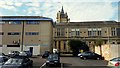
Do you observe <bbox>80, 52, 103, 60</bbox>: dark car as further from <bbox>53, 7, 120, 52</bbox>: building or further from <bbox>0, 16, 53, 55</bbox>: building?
<bbox>53, 7, 120, 52</bbox>: building

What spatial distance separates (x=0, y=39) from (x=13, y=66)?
41.7 metres

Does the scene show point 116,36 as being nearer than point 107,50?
No

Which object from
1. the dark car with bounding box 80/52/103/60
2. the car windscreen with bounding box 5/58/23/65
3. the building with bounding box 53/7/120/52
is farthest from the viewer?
the building with bounding box 53/7/120/52

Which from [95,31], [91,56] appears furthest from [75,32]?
[91,56]

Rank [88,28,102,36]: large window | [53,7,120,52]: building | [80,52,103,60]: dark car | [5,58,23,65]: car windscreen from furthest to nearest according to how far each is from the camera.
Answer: [88,28,102,36]: large window < [53,7,120,52]: building < [80,52,103,60]: dark car < [5,58,23,65]: car windscreen

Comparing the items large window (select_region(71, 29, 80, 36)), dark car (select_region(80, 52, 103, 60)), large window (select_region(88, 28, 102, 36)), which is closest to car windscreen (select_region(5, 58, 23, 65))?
dark car (select_region(80, 52, 103, 60))

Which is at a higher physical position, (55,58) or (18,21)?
(18,21)

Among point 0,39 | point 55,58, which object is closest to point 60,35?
point 0,39

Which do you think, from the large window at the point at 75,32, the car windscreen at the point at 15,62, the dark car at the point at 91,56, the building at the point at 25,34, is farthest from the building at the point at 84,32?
the car windscreen at the point at 15,62

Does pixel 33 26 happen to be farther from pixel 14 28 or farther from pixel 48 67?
pixel 48 67

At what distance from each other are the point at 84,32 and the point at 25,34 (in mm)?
25035

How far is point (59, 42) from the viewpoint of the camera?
76000mm

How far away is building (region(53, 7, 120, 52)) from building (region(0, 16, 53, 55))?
1739cm

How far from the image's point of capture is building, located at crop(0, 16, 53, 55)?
5788 cm
